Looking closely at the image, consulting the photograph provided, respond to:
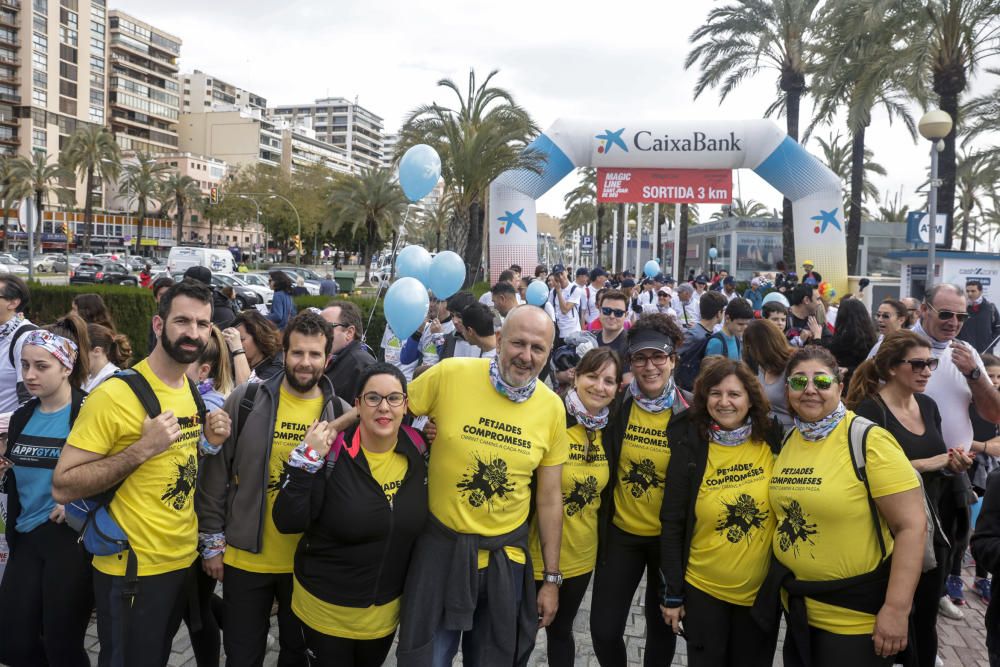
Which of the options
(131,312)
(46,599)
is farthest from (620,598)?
(131,312)

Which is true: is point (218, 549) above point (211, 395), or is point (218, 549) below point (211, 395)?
below

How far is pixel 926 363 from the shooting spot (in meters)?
3.16

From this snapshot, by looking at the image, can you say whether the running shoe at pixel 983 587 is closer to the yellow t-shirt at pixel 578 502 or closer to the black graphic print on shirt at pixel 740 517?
the black graphic print on shirt at pixel 740 517

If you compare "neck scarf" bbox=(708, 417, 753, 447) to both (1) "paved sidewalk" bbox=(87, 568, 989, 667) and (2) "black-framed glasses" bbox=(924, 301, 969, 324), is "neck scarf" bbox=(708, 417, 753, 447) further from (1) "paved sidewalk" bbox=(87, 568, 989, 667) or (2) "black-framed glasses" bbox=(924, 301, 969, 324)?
(2) "black-framed glasses" bbox=(924, 301, 969, 324)

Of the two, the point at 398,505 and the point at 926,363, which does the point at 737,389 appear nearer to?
the point at 926,363

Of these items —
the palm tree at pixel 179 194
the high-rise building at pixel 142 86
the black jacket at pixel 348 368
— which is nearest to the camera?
the black jacket at pixel 348 368

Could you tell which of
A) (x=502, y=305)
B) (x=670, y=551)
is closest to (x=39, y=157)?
(x=502, y=305)

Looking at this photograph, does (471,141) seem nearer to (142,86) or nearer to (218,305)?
(218,305)

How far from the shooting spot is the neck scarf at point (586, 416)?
310cm

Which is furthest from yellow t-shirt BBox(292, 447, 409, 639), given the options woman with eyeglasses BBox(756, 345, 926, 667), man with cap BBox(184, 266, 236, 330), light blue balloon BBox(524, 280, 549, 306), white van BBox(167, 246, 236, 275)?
white van BBox(167, 246, 236, 275)

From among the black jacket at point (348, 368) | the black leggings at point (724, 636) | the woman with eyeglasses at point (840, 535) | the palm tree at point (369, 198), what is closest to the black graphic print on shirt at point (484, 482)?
the black leggings at point (724, 636)

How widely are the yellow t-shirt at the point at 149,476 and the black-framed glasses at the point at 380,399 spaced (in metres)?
0.84

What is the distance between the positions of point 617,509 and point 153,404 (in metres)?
2.12

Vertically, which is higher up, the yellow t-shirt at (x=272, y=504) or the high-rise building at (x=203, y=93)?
the high-rise building at (x=203, y=93)
